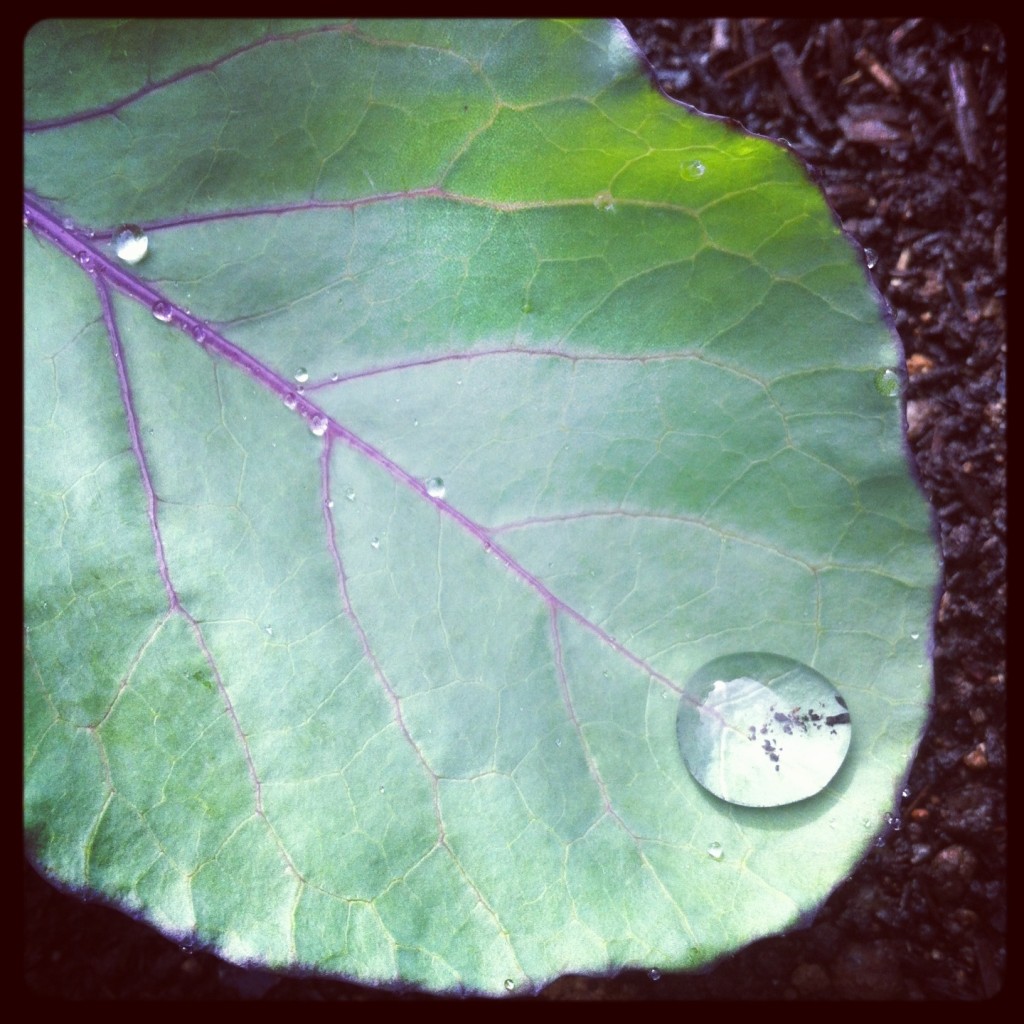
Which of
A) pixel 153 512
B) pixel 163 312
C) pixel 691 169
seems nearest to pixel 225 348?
pixel 163 312

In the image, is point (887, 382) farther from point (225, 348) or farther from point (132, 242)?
point (132, 242)

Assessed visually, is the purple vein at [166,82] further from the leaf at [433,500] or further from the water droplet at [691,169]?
the water droplet at [691,169]

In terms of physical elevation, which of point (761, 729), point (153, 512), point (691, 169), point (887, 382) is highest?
point (691, 169)

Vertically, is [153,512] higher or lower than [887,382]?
lower

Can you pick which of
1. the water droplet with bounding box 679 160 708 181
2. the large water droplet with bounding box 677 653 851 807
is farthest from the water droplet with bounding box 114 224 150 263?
the large water droplet with bounding box 677 653 851 807

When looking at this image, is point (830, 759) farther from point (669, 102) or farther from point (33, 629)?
point (33, 629)

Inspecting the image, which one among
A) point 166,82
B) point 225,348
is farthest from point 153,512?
point 166,82

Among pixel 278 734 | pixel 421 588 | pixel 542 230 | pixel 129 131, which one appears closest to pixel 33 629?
pixel 278 734

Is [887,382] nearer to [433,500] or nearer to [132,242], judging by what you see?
[433,500]

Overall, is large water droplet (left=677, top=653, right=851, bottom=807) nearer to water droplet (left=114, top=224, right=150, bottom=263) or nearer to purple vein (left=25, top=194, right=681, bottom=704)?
purple vein (left=25, top=194, right=681, bottom=704)
